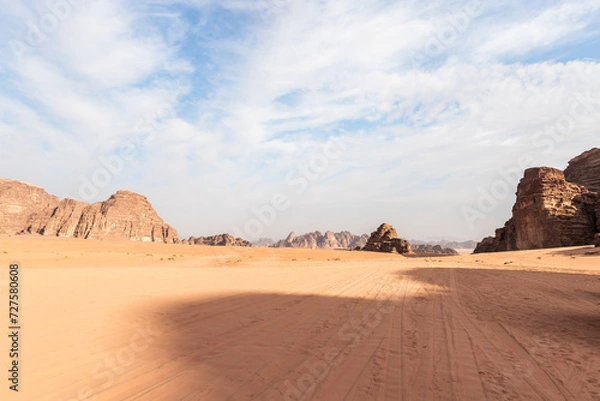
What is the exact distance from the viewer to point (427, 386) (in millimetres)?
3412

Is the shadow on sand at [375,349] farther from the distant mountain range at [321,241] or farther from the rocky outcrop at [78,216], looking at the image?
the distant mountain range at [321,241]

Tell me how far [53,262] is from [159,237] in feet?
338

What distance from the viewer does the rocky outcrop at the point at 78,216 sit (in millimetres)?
101812

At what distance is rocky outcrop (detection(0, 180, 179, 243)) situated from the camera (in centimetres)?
10181

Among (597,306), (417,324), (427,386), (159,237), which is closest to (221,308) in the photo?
(417,324)

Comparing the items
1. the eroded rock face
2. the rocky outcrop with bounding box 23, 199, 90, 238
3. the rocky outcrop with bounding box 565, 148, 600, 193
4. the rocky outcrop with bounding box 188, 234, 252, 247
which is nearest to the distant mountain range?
the rocky outcrop with bounding box 188, 234, 252, 247

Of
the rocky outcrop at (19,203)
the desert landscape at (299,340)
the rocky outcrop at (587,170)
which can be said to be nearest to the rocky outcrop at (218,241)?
the rocky outcrop at (19,203)

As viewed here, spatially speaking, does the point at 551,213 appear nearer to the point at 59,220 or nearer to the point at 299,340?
the point at 299,340

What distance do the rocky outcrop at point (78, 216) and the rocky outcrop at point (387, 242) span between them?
86635 mm

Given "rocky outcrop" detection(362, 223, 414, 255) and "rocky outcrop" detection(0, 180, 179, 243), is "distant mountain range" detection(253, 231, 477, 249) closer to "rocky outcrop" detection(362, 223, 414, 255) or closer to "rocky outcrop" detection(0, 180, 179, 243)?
"rocky outcrop" detection(0, 180, 179, 243)

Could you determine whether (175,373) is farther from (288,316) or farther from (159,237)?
(159,237)

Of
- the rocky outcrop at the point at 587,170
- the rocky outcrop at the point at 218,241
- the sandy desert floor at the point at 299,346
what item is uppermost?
the rocky outcrop at the point at 587,170

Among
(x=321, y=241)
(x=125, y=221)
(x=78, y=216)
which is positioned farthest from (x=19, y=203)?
(x=321, y=241)

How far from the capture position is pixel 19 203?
110188 millimetres
